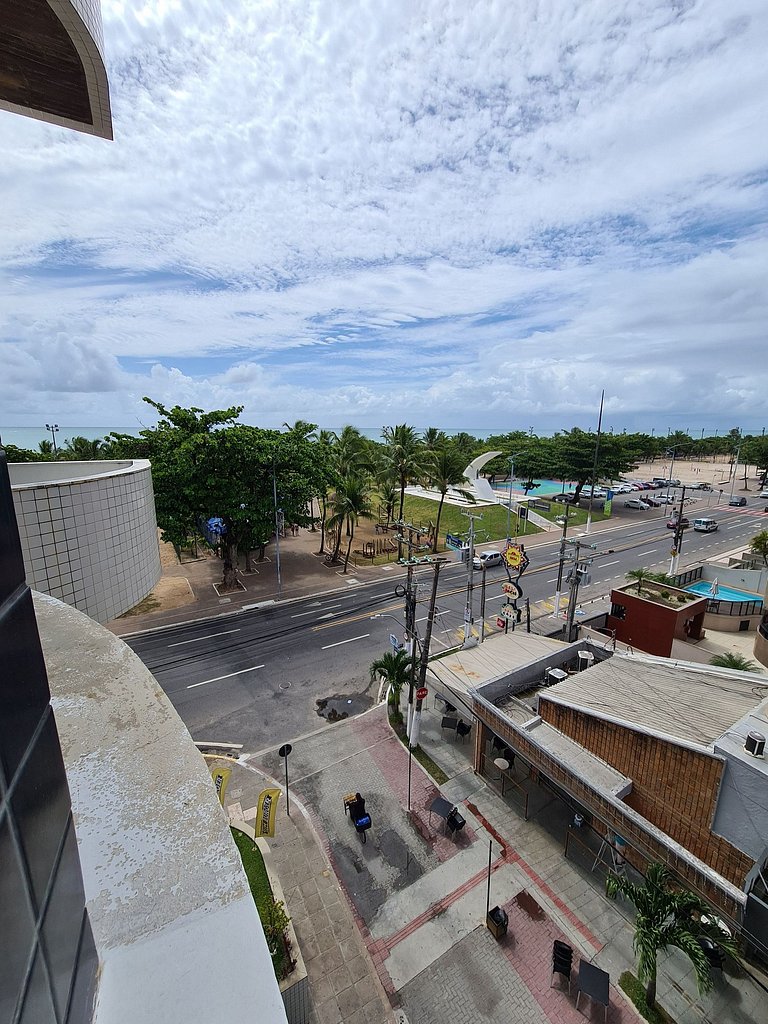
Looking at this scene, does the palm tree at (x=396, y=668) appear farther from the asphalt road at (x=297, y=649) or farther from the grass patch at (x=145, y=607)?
the grass patch at (x=145, y=607)

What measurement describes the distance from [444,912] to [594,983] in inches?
147

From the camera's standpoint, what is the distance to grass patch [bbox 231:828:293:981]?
35.2ft

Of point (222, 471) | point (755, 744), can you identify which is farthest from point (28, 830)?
point (222, 471)

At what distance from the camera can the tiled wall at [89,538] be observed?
1092 centimetres

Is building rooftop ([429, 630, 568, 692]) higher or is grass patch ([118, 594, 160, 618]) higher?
building rooftop ([429, 630, 568, 692])

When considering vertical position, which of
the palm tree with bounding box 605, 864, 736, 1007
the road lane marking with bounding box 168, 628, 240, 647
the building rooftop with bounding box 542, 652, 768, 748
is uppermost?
the building rooftop with bounding box 542, 652, 768, 748

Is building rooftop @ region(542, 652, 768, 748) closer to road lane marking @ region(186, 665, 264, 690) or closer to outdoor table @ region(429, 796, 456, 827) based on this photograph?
outdoor table @ region(429, 796, 456, 827)

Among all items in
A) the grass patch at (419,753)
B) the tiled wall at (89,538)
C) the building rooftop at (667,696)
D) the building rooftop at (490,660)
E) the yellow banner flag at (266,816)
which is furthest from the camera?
the building rooftop at (490,660)

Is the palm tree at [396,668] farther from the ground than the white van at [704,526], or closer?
farther from the ground

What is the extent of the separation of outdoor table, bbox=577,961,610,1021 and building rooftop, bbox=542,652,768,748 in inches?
216

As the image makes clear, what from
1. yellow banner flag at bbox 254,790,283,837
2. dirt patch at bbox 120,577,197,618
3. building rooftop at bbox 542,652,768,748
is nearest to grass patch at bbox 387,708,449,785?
building rooftop at bbox 542,652,768,748

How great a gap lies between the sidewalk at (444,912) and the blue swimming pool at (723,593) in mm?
24000

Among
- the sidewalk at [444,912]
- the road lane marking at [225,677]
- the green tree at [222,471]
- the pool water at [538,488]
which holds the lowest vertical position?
the sidewalk at [444,912]

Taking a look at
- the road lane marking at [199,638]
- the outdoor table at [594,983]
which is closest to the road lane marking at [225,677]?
the road lane marking at [199,638]
